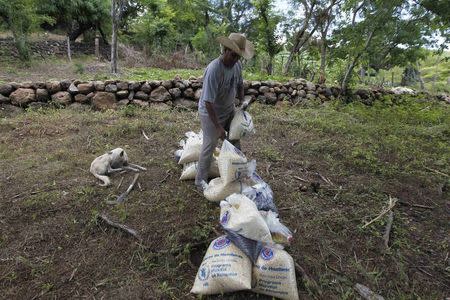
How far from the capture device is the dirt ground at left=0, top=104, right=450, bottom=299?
2.22m

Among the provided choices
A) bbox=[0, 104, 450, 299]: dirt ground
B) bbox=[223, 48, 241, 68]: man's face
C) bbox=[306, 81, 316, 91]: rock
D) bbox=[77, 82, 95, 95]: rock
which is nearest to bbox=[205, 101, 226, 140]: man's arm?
bbox=[223, 48, 241, 68]: man's face

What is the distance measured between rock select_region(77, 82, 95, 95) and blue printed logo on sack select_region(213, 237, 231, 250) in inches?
202

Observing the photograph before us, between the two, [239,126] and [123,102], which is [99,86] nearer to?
[123,102]

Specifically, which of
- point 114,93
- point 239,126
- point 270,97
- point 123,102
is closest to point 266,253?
point 239,126

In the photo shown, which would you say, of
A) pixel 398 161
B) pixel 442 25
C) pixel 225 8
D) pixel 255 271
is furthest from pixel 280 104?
pixel 225 8

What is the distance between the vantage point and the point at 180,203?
3047 mm

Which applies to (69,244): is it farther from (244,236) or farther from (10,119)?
(10,119)

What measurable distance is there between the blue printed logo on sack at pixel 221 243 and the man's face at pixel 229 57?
143 cm

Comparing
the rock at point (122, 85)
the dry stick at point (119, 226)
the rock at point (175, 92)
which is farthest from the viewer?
the rock at point (175, 92)

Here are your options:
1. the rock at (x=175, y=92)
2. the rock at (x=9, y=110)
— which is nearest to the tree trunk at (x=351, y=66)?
the rock at (x=175, y=92)

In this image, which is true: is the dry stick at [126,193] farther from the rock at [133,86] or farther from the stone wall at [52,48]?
the stone wall at [52,48]

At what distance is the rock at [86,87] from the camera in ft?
20.4

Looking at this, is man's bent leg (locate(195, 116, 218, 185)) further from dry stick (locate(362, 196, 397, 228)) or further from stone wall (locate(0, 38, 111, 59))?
stone wall (locate(0, 38, 111, 59))

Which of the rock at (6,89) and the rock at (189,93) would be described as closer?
the rock at (6,89)
